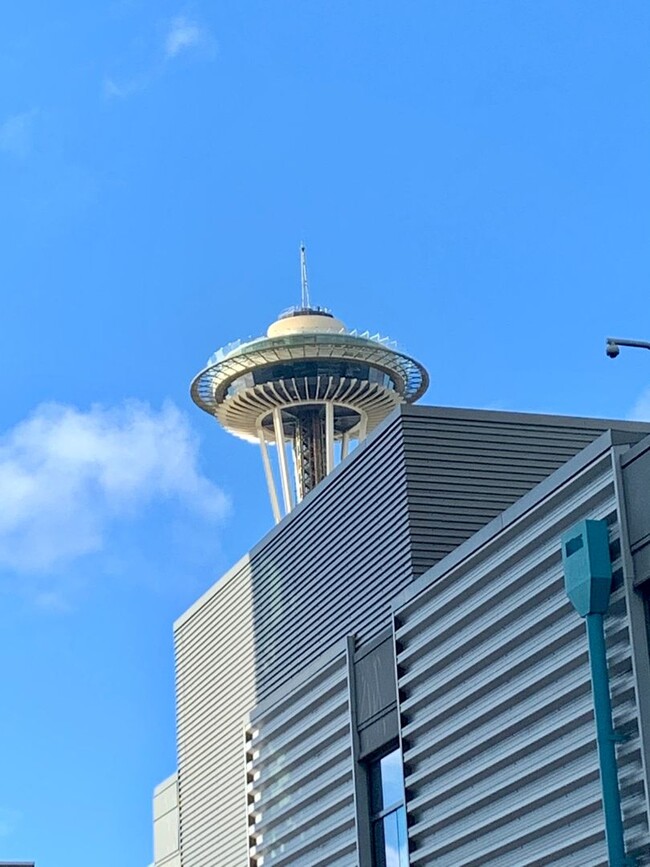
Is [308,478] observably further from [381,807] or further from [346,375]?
[381,807]

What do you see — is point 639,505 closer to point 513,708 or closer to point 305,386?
point 513,708

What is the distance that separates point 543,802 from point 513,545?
21.6ft

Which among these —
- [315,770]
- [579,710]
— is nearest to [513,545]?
[579,710]

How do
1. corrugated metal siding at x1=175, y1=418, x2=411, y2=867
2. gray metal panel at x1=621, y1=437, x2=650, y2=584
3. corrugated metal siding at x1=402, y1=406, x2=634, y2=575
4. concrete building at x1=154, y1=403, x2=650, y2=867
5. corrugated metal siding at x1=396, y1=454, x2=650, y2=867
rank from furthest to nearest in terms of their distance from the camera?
corrugated metal siding at x1=175, y1=418, x2=411, y2=867, corrugated metal siding at x1=402, y1=406, x2=634, y2=575, concrete building at x1=154, y1=403, x2=650, y2=867, corrugated metal siding at x1=396, y1=454, x2=650, y2=867, gray metal panel at x1=621, y1=437, x2=650, y2=584

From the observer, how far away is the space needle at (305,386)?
15062cm

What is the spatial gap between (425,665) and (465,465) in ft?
33.3

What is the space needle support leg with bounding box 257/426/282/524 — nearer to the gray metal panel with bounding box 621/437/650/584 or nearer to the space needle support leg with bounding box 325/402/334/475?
the space needle support leg with bounding box 325/402/334/475

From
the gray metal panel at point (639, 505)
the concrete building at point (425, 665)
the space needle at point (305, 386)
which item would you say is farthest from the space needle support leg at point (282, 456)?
the gray metal panel at point (639, 505)

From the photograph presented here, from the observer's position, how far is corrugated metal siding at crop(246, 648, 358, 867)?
6159cm

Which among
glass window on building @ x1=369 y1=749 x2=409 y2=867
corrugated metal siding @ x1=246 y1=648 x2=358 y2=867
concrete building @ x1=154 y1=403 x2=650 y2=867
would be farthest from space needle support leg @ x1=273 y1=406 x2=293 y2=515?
glass window on building @ x1=369 y1=749 x2=409 y2=867

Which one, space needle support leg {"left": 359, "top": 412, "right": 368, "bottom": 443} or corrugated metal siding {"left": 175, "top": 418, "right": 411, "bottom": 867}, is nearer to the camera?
corrugated metal siding {"left": 175, "top": 418, "right": 411, "bottom": 867}

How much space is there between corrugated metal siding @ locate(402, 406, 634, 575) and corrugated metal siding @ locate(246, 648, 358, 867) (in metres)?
5.17

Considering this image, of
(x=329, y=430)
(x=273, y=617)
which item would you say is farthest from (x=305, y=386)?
(x=273, y=617)

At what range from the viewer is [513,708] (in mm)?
48344
